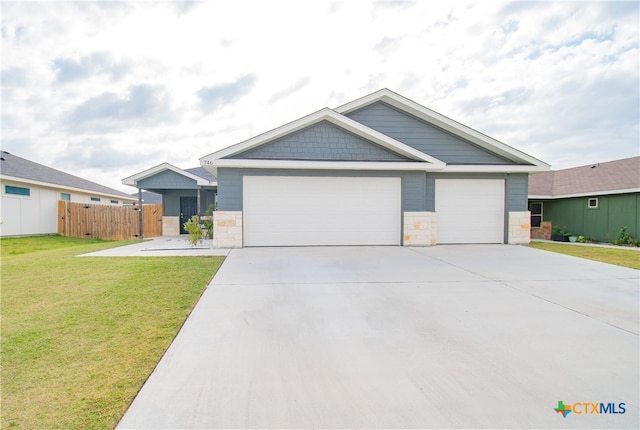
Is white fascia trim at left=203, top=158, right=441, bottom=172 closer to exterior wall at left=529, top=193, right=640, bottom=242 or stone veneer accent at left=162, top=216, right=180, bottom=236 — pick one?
stone veneer accent at left=162, top=216, right=180, bottom=236

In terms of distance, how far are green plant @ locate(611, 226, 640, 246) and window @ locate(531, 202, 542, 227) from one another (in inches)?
148

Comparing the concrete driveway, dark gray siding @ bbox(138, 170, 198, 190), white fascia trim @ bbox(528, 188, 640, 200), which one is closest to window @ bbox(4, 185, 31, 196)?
dark gray siding @ bbox(138, 170, 198, 190)

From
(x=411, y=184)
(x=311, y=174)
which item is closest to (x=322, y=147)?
(x=311, y=174)

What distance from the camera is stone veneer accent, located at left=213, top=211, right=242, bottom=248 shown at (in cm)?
970

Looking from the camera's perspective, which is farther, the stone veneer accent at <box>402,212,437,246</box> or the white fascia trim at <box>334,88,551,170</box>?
the white fascia trim at <box>334,88,551,170</box>

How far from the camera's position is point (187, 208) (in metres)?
16.5

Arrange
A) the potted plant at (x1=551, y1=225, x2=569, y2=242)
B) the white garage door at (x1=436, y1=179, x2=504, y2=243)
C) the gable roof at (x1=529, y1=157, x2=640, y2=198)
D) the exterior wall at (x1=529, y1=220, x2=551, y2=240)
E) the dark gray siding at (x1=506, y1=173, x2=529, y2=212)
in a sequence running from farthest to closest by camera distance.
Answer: the exterior wall at (x1=529, y1=220, x2=551, y2=240) → the potted plant at (x1=551, y1=225, x2=569, y2=242) → the gable roof at (x1=529, y1=157, x2=640, y2=198) → the dark gray siding at (x1=506, y1=173, x2=529, y2=212) → the white garage door at (x1=436, y1=179, x2=504, y2=243)

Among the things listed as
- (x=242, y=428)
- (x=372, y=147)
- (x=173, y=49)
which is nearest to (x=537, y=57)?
(x=372, y=147)

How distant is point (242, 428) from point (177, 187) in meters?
14.5

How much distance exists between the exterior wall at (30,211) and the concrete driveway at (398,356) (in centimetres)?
1548

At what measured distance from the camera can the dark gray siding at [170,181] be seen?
1446cm

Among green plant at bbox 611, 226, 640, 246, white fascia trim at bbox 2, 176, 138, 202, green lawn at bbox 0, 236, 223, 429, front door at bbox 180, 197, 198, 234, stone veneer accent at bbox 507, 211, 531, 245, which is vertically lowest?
green lawn at bbox 0, 236, 223, 429

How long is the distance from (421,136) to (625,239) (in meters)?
10.4

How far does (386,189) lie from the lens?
10359 millimetres
